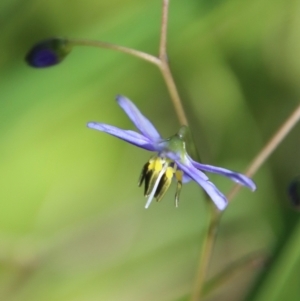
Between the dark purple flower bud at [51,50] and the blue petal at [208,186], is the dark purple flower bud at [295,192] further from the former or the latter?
the dark purple flower bud at [51,50]

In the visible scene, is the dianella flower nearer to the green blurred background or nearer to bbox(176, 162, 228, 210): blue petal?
bbox(176, 162, 228, 210): blue petal

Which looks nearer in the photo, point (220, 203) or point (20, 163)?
point (220, 203)

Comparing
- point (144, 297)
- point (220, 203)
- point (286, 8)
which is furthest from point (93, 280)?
point (286, 8)

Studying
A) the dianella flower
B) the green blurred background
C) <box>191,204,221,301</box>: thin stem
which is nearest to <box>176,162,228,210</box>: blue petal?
the dianella flower

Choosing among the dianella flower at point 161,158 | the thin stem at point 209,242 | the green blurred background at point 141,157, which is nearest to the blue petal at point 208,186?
the dianella flower at point 161,158

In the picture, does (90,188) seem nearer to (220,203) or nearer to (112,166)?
(112,166)

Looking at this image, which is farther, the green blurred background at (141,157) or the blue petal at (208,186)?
the green blurred background at (141,157)

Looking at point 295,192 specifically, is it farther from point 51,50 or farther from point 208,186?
point 51,50
